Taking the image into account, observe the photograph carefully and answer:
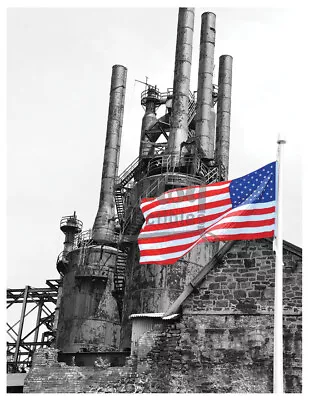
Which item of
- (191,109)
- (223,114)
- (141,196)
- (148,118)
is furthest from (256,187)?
(148,118)

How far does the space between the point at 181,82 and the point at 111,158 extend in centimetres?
953

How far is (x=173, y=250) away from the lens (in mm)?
13961

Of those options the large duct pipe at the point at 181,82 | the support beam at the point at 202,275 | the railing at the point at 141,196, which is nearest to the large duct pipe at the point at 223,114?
the large duct pipe at the point at 181,82

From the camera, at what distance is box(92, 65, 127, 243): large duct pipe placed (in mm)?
38062

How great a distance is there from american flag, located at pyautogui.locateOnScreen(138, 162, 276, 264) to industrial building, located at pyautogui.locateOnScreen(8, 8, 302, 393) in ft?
10.9

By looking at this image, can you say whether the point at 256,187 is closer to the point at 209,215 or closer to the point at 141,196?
the point at 209,215

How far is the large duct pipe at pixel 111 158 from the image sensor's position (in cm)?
3806

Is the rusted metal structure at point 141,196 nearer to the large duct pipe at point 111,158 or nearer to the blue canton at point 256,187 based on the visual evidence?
the large duct pipe at point 111,158

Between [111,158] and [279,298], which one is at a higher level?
[111,158]

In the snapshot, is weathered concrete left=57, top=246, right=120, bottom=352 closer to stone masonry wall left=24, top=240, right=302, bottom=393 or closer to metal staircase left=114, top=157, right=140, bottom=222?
metal staircase left=114, top=157, right=140, bottom=222

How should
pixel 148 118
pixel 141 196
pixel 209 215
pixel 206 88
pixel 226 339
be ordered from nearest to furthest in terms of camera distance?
pixel 209 215 < pixel 226 339 < pixel 141 196 < pixel 206 88 < pixel 148 118

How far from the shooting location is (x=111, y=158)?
3931 cm

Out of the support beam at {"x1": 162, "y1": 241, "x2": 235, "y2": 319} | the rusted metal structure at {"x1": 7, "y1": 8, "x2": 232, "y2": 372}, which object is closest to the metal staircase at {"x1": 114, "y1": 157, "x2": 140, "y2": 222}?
the rusted metal structure at {"x1": 7, "y1": 8, "x2": 232, "y2": 372}

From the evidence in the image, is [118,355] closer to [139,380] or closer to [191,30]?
[139,380]
